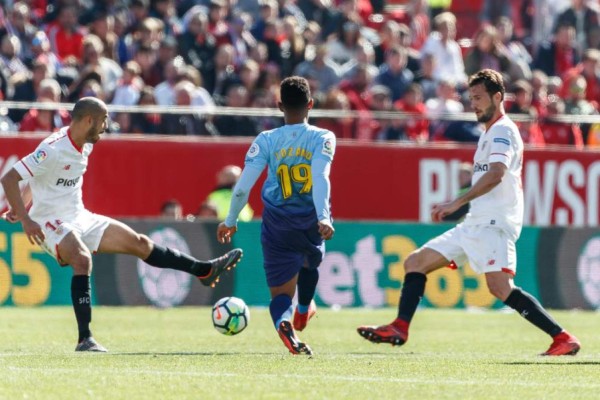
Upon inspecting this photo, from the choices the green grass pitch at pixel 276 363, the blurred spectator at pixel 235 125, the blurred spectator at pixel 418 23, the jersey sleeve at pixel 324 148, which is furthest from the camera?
the blurred spectator at pixel 418 23

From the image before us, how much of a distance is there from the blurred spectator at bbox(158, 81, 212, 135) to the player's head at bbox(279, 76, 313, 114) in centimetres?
934

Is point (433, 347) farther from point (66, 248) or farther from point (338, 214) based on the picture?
point (338, 214)

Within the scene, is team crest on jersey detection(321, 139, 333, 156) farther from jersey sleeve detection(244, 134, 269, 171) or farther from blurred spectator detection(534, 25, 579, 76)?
blurred spectator detection(534, 25, 579, 76)

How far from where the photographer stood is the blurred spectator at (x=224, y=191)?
19.8m

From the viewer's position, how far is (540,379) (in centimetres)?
937

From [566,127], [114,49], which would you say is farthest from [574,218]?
[114,49]

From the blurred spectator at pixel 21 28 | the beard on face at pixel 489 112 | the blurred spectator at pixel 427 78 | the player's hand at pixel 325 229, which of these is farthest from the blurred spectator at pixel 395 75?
the player's hand at pixel 325 229

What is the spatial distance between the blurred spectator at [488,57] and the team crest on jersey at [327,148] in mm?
13376

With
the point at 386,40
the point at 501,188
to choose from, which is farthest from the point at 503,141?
the point at 386,40

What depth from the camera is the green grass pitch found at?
8453mm

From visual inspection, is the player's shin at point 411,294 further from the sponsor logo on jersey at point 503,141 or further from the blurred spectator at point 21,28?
the blurred spectator at point 21,28

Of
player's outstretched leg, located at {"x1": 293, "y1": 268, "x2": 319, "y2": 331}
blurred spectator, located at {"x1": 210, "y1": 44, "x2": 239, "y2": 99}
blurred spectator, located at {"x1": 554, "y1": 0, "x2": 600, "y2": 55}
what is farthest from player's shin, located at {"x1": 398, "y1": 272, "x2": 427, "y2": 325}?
blurred spectator, located at {"x1": 554, "y1": 0, "x2": 600, "y2": 55}

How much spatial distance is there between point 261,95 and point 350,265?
322 centimetres

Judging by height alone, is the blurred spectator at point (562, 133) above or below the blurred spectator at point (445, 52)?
below
